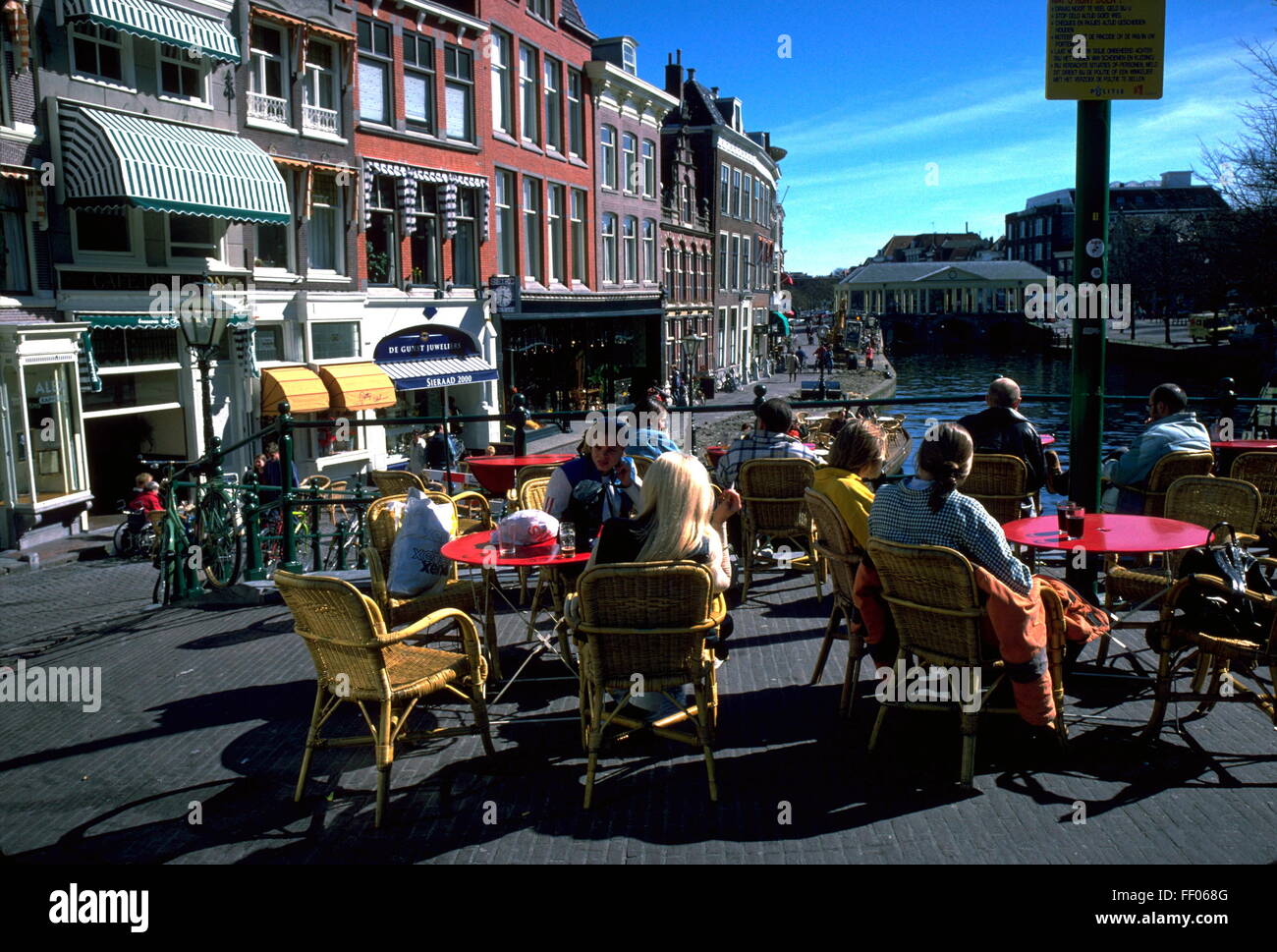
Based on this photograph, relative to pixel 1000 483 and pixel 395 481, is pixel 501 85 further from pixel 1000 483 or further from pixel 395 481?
pixel 1000 483

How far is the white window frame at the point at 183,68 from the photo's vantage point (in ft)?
59.4

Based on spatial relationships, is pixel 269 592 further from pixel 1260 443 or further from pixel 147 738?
pixel 1260 443

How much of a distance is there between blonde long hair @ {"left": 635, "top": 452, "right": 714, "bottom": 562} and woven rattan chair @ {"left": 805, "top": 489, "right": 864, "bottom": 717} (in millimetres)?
991

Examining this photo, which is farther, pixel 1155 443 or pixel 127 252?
pixel 127 252

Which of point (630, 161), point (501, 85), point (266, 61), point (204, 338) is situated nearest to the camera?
point (204, 338)

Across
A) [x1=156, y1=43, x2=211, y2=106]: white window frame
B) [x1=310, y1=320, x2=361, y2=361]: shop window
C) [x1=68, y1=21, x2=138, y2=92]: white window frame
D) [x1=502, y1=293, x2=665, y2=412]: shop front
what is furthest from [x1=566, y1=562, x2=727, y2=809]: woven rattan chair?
[x1=502, y1=293, x2=665, y2=412]: shop front

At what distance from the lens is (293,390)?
20.6 m

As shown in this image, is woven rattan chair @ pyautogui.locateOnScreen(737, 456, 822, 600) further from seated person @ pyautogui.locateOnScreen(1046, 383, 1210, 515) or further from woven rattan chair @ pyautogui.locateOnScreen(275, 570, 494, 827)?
woven rattan chair @ pyautogui.locateOnScreen(275, 570, 494, 827)

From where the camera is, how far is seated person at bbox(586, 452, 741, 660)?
174 inches

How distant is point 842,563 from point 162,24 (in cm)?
1630

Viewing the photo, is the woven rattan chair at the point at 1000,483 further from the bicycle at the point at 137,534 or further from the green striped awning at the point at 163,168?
the green striped awning at the point at 163,168

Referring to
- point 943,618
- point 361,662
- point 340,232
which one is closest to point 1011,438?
→ point 943,618

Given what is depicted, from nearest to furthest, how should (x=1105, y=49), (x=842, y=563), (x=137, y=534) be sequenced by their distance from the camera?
1. (x=842, y=563)
2. (x=1105, y=49)
3. (x=137, y=534)
